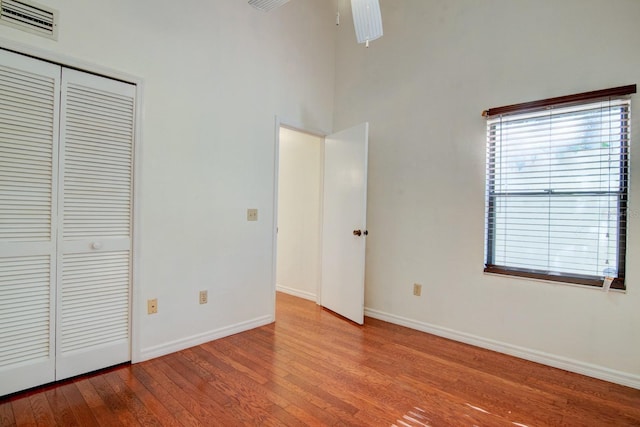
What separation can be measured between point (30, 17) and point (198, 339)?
239 cm

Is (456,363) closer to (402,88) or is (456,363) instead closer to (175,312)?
(175,312)

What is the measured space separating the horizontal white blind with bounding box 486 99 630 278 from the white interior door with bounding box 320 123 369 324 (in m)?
1.13

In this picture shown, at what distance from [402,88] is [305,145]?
1391mm

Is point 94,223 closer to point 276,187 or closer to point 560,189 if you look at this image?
point 276,187

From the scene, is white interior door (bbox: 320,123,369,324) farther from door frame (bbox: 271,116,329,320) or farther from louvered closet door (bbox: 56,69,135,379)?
louvered closet door (bbox: 56,69,135,379)

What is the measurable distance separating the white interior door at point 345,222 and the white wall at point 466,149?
1.04 ft

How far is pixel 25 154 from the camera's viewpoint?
6.09ft

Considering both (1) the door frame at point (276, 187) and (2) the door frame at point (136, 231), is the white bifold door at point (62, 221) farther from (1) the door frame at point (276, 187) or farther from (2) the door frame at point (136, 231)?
(1) the door frame at point (276, 187)

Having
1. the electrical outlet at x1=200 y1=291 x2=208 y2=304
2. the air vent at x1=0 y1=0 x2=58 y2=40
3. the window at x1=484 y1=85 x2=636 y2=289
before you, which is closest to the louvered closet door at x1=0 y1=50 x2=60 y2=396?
the air vent at x1=0 y1=0 x2=58 y2=40

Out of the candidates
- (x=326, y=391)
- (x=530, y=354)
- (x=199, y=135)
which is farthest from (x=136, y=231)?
(x=530, y=354)

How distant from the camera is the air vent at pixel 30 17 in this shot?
5.81ft

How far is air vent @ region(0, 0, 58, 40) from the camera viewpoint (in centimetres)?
177

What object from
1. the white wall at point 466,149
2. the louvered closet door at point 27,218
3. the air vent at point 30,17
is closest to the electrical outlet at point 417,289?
the white wall at point 466,149

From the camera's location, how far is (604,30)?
2219 mm
